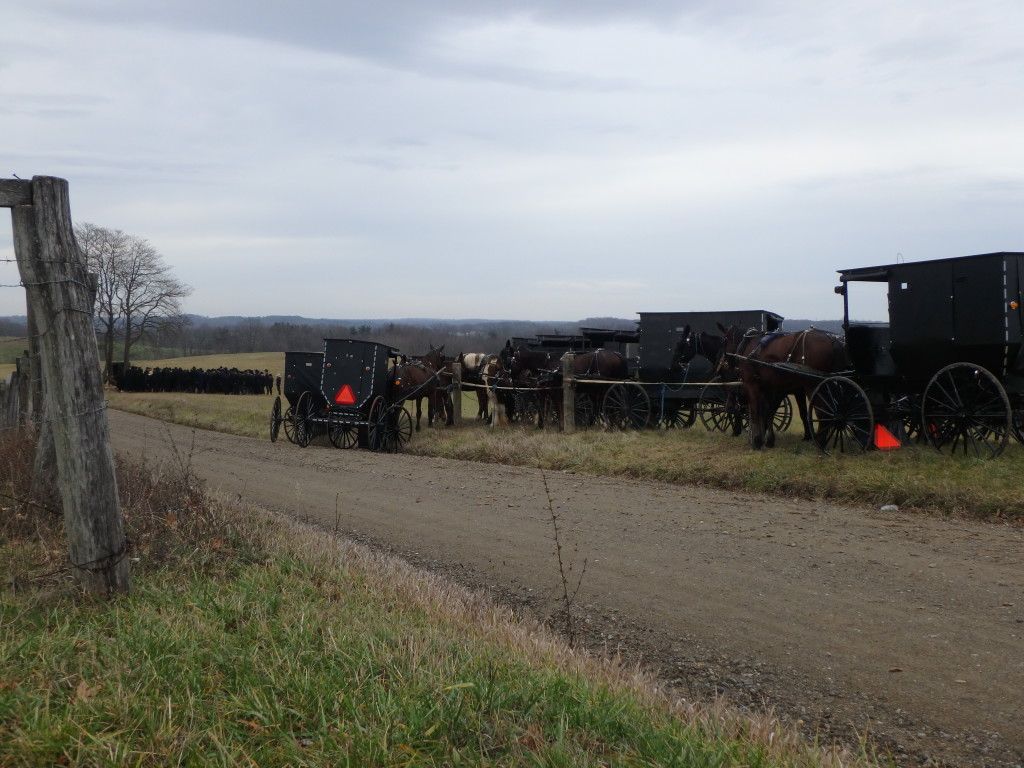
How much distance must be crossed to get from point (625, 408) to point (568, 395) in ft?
4.01

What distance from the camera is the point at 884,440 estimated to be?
13.6 m

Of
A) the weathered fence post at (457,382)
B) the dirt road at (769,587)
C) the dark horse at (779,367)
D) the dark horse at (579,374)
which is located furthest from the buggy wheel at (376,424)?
the dark horse at (779,367)

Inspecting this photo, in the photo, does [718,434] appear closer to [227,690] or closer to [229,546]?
[229,546]

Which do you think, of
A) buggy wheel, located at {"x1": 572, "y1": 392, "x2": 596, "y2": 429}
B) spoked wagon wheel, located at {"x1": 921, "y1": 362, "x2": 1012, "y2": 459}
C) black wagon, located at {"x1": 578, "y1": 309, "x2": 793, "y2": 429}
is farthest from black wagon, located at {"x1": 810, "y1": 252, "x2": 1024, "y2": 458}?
buggy wheel, located at {"x1": 572, "y1": 392, "x2": 596, "y2": 429}

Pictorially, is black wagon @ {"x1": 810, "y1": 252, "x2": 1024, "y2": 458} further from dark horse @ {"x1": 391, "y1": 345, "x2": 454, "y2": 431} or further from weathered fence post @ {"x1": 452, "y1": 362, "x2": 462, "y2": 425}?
weathered fence post @ {"x1": 452, "y1": 362, "x2": 462, "y2": 425}

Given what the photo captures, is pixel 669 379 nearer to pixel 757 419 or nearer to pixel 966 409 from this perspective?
pixel 757 419

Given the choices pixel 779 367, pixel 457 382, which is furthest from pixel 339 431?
pixel 779 367

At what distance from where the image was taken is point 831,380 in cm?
1418

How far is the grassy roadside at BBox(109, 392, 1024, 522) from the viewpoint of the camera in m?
11.0

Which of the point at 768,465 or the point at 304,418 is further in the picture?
the point at 304,418

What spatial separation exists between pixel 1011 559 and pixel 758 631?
315 centimetres

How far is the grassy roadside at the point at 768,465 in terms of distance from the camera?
36.1 feet

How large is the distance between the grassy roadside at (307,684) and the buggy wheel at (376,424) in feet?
46.8

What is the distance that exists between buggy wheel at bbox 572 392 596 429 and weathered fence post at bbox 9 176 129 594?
15.5 meters
